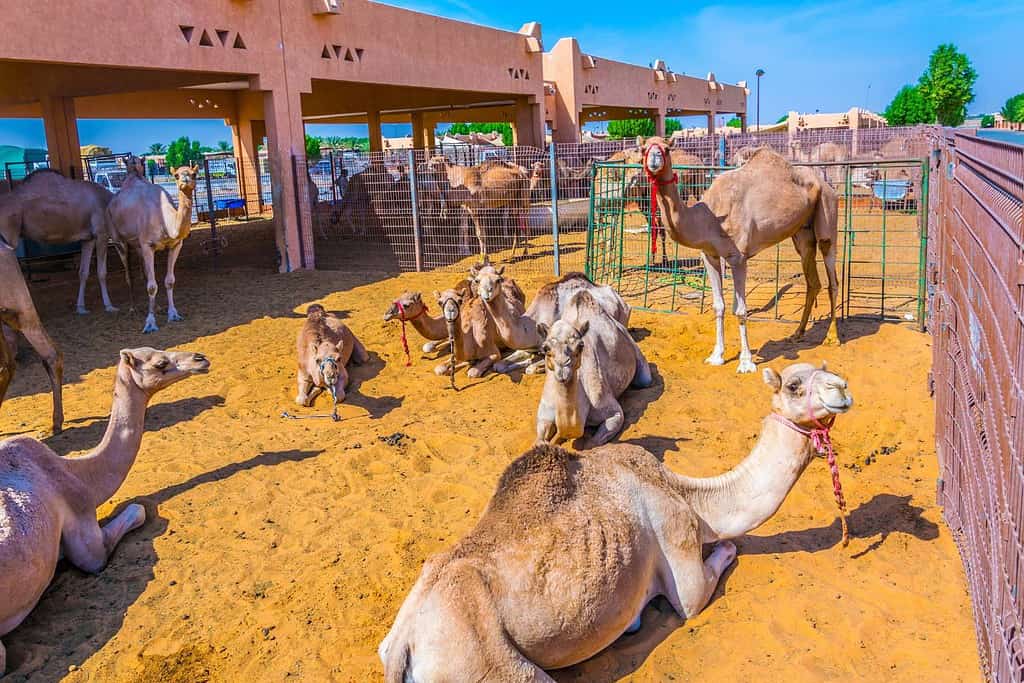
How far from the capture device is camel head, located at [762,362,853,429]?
4.06 m

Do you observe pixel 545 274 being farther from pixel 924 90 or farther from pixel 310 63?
pixel 924 90

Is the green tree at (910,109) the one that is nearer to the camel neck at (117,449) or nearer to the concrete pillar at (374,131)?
the concrete pillar at (374,131)

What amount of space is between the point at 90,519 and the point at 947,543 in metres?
5.21

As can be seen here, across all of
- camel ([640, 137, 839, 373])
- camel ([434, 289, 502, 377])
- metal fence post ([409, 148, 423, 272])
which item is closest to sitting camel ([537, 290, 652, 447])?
camel ([640, 137, 839, 373])

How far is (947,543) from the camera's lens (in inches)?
189

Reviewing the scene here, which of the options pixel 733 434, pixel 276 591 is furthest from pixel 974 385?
pixel 276 591

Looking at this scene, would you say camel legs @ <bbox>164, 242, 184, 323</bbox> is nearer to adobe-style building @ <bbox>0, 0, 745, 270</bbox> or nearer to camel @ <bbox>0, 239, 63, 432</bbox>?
adobe-style building @ <bbox>0, 0, 745, 270</bbox>

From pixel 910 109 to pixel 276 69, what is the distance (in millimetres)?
51852

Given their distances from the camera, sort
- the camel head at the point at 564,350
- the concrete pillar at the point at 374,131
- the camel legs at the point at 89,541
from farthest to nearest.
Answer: the concrete pillar at the point at 374,131
the camel head at the point at 564,350
the camel legs at the point at 89,541

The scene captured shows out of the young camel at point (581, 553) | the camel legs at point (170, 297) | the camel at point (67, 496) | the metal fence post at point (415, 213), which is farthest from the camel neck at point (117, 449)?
the metal fence post at point (415, 213)

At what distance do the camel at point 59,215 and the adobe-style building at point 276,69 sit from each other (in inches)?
69.5

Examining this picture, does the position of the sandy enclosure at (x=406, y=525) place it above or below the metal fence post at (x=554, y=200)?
below

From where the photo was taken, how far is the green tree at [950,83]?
48938 millimetres

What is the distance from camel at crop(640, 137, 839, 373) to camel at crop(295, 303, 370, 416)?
3.54m
